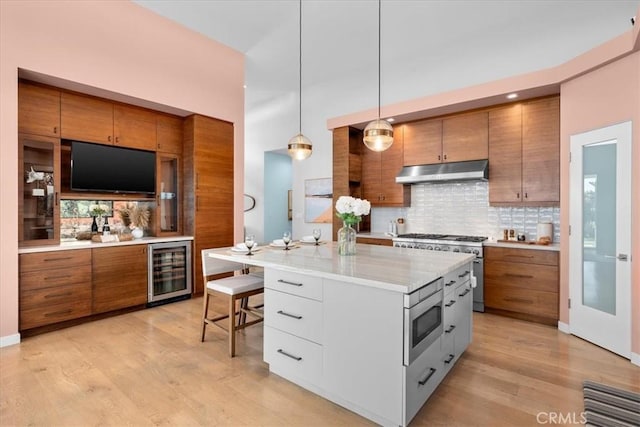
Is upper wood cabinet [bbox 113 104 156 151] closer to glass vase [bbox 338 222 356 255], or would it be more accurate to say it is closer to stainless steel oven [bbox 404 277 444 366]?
glass vase [bbox 338 222 356 255]

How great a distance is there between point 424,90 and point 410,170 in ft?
4.35

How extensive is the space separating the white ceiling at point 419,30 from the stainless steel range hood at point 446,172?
123 centimetres

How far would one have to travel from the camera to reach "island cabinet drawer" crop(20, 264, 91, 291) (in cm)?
315

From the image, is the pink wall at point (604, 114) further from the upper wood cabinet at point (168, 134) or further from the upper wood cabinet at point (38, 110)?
the upper wood cabinet at point (38, 110)

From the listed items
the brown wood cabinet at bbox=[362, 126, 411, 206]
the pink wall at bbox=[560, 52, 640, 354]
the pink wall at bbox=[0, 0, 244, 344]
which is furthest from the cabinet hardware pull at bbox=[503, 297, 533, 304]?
the pink wall at bbox=[0, 0, 244, 344]

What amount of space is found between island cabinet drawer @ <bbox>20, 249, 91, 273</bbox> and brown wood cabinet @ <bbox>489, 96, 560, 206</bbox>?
194 inches

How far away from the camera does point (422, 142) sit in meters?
4.73

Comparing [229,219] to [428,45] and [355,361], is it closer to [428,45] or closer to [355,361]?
[355,361]

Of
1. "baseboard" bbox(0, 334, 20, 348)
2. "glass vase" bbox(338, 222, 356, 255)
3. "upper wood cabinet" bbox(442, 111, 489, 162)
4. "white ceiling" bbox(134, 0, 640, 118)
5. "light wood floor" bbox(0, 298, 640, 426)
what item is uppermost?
"white ceiling" bbox(134, 0, 640, 118)

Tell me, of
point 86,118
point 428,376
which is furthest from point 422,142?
point 86,118

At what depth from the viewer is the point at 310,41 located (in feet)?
14.9

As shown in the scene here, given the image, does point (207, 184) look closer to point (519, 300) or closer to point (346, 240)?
point (346, 240)

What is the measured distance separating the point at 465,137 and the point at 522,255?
1.70m

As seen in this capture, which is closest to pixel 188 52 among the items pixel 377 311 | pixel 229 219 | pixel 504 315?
pixel 229 219
